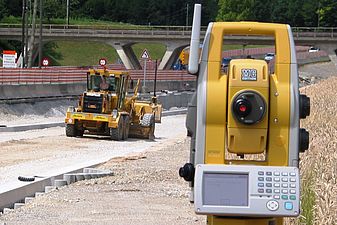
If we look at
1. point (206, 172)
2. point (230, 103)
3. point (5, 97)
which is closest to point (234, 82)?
point (230, 103)

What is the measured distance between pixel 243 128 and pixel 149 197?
8.32m

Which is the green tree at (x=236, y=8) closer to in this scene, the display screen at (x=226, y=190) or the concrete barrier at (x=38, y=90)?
the concrete barrier at (x=38, y=90)

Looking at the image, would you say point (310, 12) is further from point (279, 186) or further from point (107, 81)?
point (279, 186)

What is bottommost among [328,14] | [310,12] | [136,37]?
[136,37]

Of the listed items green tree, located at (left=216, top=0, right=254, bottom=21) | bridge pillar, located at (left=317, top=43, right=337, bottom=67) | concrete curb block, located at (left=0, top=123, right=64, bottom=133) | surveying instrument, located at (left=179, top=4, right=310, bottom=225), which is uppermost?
green tree, located at (left=216, top=0, right=254, bottom=21)

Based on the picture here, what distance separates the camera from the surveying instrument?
5816mm

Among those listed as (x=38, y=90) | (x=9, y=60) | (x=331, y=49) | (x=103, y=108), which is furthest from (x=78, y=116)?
(x=331, y=49)

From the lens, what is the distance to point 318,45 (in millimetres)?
90000

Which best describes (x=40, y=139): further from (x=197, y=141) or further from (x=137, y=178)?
(x=197, y=141)

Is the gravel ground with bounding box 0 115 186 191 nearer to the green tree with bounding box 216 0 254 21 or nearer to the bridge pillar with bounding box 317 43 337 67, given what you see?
the bridge pillar with bounding box 317 43 337 67

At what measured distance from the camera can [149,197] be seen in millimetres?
14250

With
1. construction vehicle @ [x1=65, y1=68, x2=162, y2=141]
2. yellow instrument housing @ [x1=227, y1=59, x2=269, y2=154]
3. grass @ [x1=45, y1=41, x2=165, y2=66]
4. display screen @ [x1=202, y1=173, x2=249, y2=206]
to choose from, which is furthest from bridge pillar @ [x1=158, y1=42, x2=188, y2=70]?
display screen @ [x1=202, y1=173, x2=249, y2=206]

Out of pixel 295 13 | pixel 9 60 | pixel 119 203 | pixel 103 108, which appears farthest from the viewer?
pixel 295 13

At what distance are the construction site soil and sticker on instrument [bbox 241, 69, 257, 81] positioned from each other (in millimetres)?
1336
